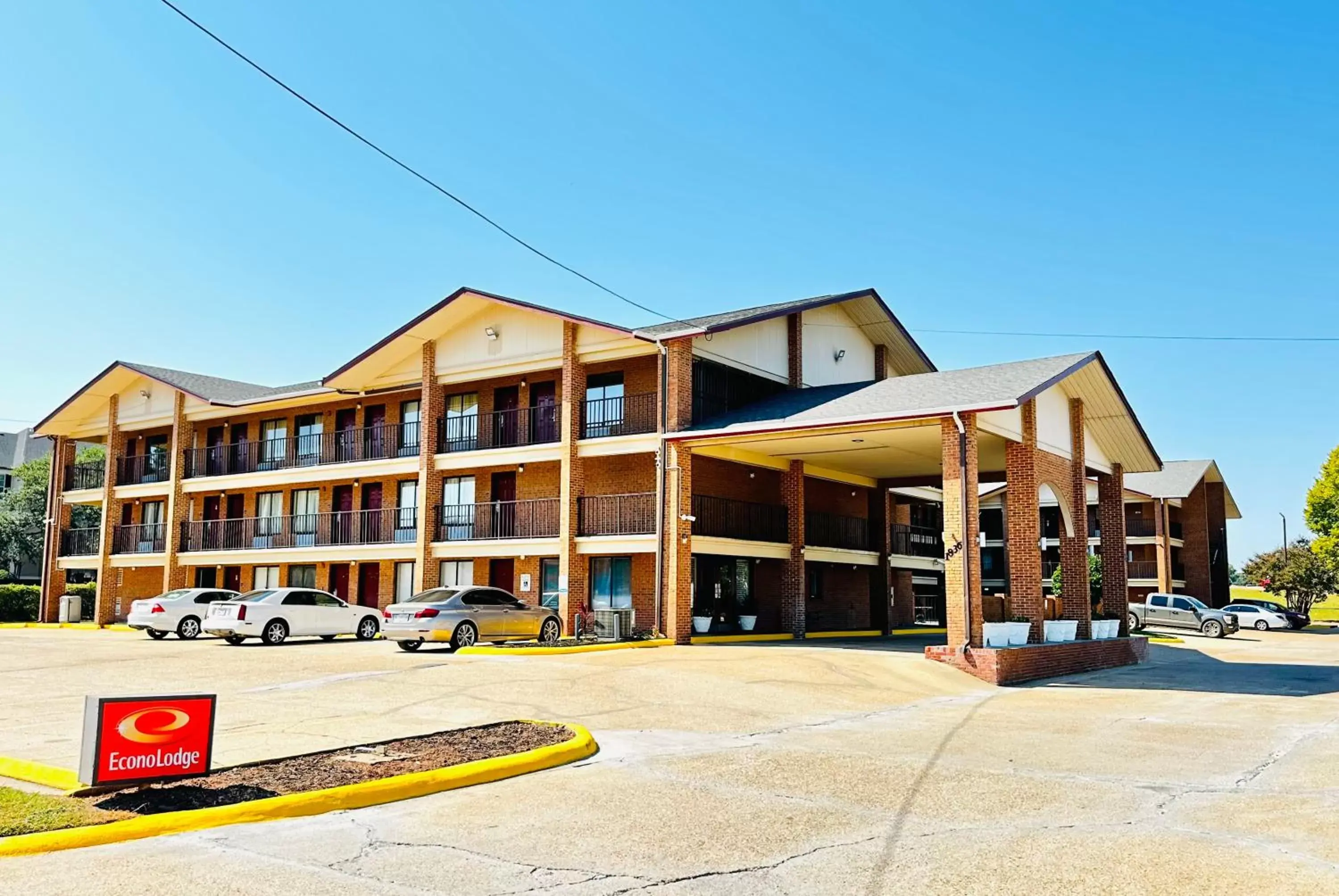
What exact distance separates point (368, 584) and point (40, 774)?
27314 mm

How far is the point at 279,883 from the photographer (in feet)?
20.9

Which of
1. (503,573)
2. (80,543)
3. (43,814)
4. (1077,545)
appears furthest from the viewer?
(80,543)

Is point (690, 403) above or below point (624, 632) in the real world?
above

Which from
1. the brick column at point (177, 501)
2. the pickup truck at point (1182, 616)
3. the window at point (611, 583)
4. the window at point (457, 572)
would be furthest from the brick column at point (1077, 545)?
the brick column at point (177, 501)

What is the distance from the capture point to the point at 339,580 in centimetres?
3666

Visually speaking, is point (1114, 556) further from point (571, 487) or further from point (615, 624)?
point (571, 487)

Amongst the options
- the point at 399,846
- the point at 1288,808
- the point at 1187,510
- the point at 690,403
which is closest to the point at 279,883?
the point at 399,846

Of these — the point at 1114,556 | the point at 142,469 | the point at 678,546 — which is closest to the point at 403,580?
the point at 678,546

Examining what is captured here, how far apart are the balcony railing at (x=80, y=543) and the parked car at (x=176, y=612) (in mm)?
14282

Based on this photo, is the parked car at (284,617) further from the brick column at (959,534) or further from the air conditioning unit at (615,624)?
the brick column at (959,534)

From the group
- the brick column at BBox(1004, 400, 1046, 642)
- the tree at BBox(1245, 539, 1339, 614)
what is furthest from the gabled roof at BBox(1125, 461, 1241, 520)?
the brick column at BBox(1004, 400, 1046, 642)

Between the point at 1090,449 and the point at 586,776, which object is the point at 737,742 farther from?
the point at 1090,449

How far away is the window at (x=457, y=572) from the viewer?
1286 inches

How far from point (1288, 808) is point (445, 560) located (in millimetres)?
26513
